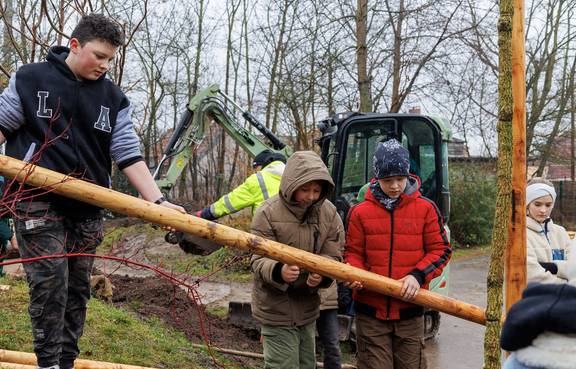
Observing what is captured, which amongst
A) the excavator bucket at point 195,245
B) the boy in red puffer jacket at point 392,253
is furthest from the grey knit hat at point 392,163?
the excavator bucket at point 195,245

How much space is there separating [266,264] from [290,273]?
0.23m

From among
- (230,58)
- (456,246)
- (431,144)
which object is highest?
(230,58)

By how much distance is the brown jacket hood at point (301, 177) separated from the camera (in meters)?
3.51

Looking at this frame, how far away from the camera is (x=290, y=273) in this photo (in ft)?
10.9

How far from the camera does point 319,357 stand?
6.16 m

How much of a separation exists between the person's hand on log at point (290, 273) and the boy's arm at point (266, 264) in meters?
0.06

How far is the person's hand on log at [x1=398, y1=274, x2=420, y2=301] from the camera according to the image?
3328mm

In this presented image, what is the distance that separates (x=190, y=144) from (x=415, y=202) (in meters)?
6.70

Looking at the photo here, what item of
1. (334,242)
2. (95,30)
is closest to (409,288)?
(334,242)

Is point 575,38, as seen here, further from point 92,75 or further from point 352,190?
point 92,75

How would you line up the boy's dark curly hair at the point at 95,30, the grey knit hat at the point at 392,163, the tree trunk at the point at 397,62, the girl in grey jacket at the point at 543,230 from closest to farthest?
the boy's dark curly hair at the point at 95,30, the grey knit hat at the point at 392,163, the girl in grey jacket at the point at 543,230, the tree trunk at the point at 397,62

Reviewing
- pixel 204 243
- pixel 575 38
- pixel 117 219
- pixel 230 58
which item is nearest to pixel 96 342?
pixel 204 243

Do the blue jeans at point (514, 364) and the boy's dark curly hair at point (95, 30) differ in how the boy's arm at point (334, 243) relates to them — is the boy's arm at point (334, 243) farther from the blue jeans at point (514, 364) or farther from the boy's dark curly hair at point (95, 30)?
the blue jeans at point (514, 364)

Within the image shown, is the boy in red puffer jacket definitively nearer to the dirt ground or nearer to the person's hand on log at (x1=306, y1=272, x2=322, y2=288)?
the person's hand on log at (x1=306, y1=272, x2=322, y2=288)
